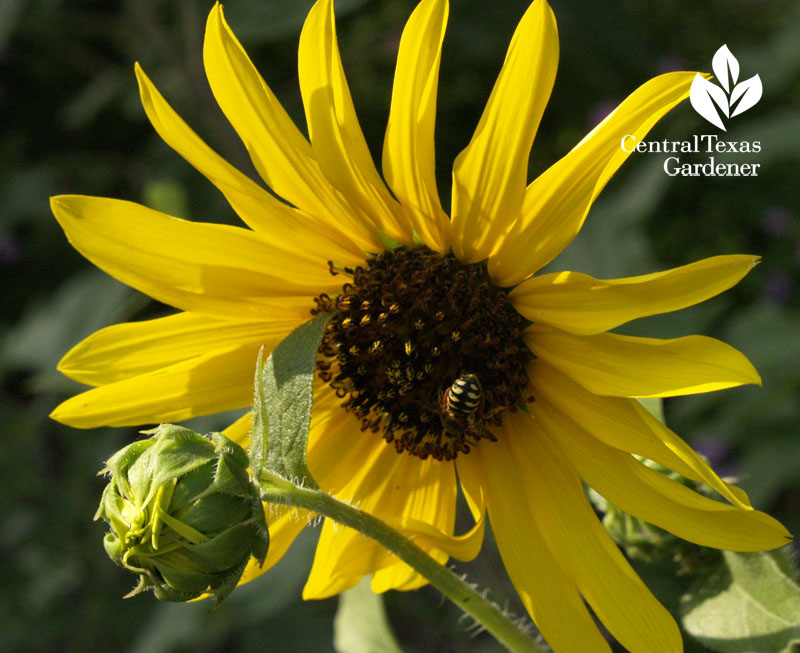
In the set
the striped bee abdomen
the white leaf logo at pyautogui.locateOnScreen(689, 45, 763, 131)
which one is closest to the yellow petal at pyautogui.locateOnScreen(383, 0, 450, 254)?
the striped bee abdomen

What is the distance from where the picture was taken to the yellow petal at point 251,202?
1.33m

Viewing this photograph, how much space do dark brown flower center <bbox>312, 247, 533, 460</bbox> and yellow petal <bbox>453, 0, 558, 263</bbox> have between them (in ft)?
A: 0.34

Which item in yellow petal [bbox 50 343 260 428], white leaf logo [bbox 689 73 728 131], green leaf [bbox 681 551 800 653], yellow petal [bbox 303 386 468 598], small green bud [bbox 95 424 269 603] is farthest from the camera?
white leaf logo [bbox 689 73 728 131]

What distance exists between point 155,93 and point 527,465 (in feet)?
2.58

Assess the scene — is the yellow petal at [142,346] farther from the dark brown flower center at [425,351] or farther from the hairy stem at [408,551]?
the hairy stem at [408,551]

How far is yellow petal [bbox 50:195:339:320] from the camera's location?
1413 mm

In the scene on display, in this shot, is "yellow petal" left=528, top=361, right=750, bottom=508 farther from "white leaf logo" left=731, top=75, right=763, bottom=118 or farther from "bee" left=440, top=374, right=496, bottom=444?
"white leaf logo" left=731, top=75, right=763, bottom=118

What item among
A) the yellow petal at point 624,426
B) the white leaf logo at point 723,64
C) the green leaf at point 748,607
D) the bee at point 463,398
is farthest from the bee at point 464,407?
the white leaf logo at point 723,64

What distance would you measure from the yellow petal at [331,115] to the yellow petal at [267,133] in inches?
1.5

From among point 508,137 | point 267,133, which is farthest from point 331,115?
point 508,137

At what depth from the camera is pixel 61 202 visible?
1396mm

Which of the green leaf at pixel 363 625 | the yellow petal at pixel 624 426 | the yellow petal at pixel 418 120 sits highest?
the yellow petal at pixel 418 120

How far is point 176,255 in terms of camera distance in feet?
4.71

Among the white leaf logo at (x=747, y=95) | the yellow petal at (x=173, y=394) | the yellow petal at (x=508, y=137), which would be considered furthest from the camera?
the white leaf logo at (x=747, y=95)
